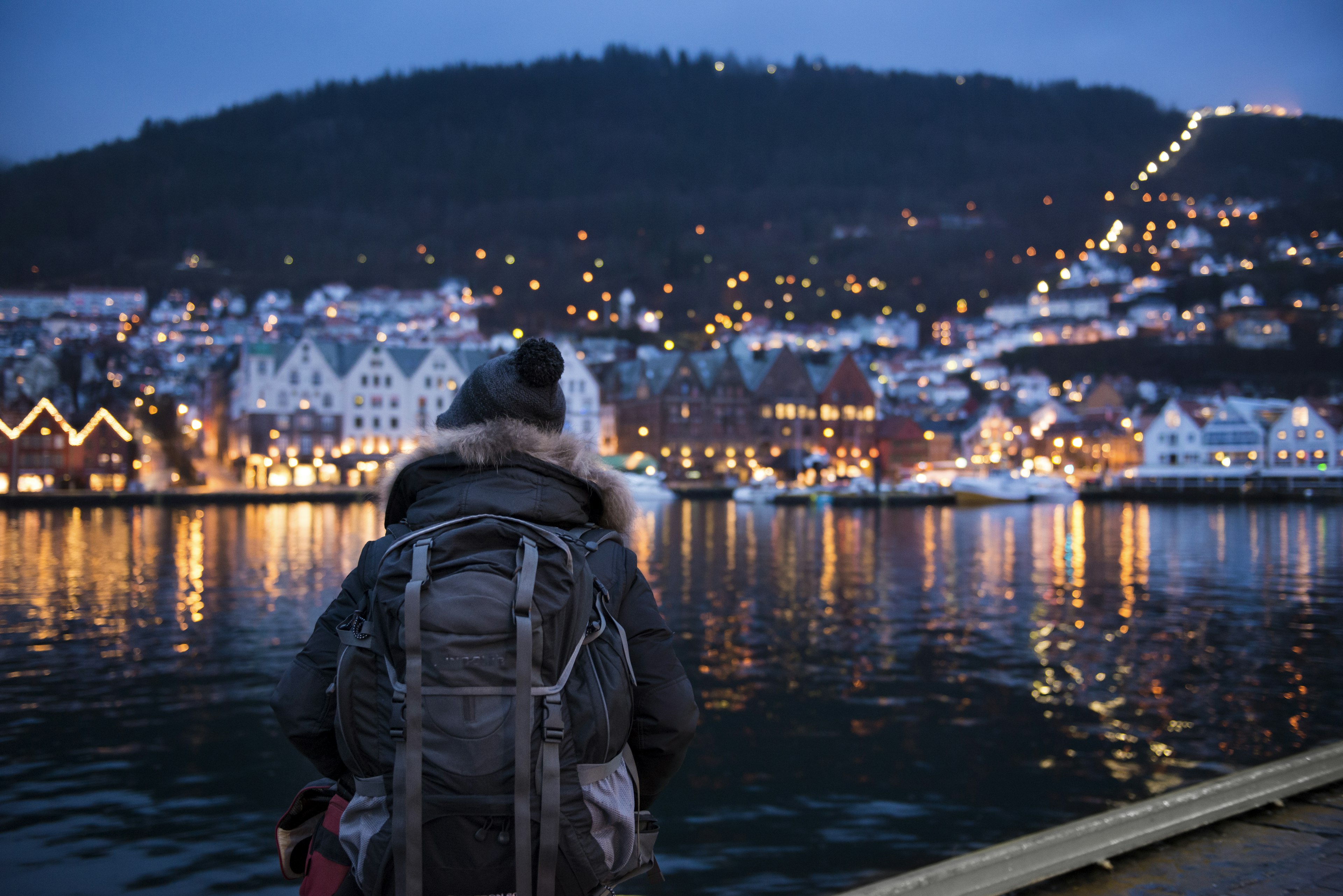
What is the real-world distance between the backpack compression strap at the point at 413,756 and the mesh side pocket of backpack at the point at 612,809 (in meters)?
0.36

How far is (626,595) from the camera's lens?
2.56 meters

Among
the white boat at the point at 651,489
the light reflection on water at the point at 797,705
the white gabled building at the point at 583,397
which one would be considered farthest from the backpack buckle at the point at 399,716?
the white gabled building at the point at 583,397

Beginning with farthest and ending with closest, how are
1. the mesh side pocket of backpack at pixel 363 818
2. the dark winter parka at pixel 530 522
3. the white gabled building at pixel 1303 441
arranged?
the white gabled building at pixel 1303 441 < the dark winter parka at pixel 530 522 < the mesh side pocket of backpack at pixel 363 818

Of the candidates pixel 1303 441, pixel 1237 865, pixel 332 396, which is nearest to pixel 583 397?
pixel 332 396

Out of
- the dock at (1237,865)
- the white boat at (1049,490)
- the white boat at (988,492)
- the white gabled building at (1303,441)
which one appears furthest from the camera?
the white gabled building at (1303,441)

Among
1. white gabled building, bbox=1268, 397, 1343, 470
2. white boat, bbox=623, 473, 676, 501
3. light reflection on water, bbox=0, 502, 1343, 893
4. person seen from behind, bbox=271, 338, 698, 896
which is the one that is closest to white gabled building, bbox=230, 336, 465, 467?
white boat, bbox=623, 473, 676, 501

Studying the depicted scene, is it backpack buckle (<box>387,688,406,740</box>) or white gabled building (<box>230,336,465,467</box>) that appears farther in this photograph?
white gabled building (<box>230,336,465,467</box>)

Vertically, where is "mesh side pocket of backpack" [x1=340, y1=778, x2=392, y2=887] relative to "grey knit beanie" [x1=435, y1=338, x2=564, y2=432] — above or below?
below

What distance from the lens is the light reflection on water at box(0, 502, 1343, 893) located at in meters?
7.53

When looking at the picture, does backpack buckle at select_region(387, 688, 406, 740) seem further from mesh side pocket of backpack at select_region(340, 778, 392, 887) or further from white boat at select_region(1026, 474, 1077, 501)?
white boat at select_region(1026, 474, 1077, 501)

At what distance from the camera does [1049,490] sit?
266 feet

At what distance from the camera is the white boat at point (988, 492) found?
77.8 m

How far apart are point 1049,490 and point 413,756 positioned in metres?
84.3

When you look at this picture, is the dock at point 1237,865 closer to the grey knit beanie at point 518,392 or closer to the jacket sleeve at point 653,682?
the jacket sleeve at point 653,682
